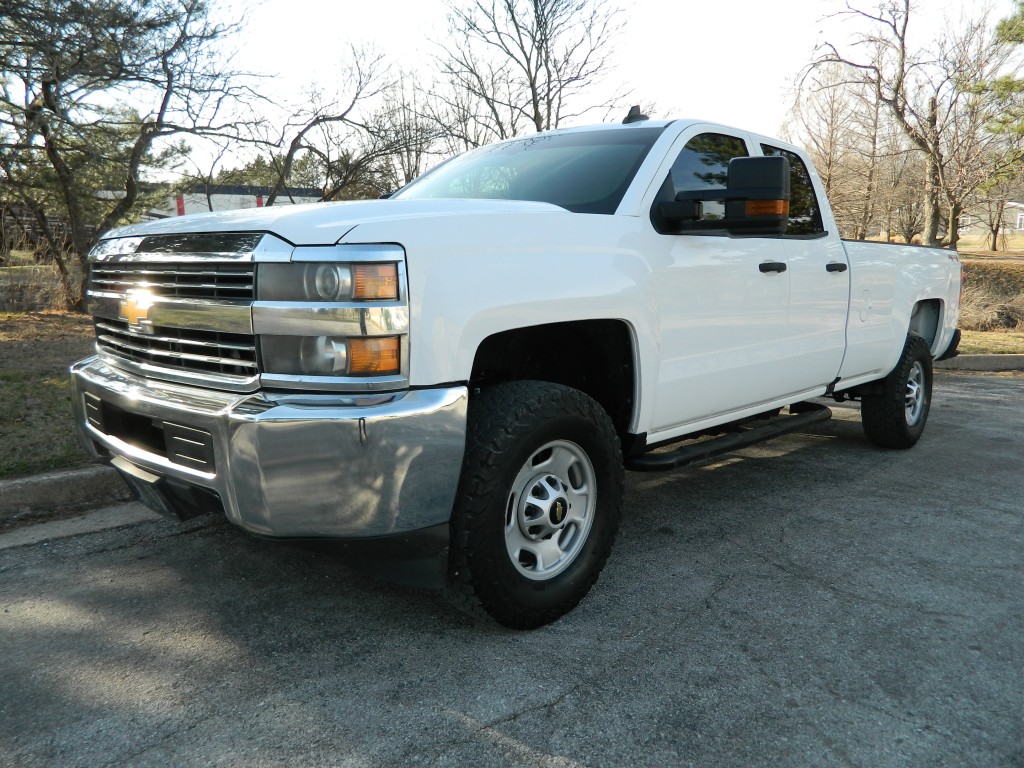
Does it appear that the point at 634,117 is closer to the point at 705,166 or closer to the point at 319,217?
the point at 705,166

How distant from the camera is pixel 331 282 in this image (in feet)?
7.72

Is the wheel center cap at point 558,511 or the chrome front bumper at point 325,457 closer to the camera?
the chrome front bumper at point 325,457

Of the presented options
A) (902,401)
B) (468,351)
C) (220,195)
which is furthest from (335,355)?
(220,195)

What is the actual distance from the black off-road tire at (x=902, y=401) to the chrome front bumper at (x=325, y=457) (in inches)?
155

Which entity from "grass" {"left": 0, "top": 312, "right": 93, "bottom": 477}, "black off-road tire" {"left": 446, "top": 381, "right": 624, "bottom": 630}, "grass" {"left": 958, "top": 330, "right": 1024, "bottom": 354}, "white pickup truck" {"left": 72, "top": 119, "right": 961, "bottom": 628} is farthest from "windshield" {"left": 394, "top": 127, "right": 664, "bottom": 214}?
"grass" {"left": 958, "top": 330, "right": 1024, "bottom": 354}

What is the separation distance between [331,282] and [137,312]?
97 cm

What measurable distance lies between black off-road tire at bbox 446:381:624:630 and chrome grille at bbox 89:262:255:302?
85 centimetres

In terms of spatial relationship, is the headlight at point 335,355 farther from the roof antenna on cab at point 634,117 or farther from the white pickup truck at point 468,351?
the roof antenna on cab at point 634,117

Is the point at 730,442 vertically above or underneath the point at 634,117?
underneath

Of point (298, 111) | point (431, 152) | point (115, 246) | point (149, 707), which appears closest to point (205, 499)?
point (149, 707)

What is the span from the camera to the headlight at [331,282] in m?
2.35

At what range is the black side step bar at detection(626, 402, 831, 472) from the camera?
3480 millimetres

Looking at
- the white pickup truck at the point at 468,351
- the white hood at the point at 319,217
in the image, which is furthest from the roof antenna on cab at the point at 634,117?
the white hood at the point at 319,217

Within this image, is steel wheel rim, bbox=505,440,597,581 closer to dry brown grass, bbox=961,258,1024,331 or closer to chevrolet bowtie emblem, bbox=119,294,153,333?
chevrolet bowtie emblem, bbox=119,294,153,333
